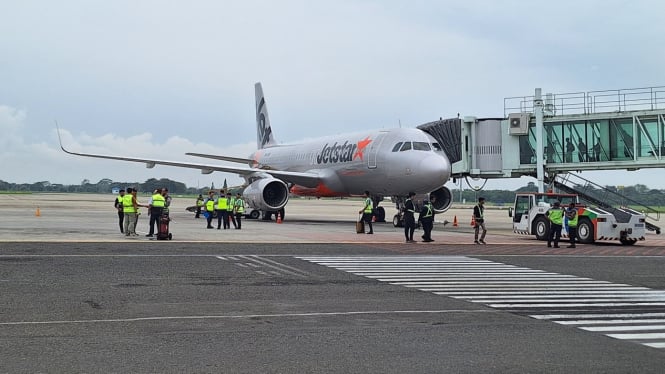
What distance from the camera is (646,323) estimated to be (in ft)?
31.5

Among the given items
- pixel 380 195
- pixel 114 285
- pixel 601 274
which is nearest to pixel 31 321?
pixel 114 285

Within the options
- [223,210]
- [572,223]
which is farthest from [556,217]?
[223,210]

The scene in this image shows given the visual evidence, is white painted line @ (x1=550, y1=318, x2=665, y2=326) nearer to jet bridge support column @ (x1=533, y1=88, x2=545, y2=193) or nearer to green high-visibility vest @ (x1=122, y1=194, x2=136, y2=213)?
green high-visibility vest @ (x1=122, y1=194, x2=136, y2=213)

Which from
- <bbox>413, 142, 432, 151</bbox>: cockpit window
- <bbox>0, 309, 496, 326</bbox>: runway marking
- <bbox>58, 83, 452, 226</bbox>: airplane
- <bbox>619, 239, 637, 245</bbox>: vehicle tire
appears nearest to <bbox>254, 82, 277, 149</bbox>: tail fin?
<bbox>58, 83, 452, 226</bbox>: airplane

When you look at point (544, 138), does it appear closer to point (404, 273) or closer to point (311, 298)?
point (404, 273)

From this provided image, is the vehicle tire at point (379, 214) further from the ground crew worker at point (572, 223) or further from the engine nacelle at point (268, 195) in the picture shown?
the ground crew worker at point (572, 223)

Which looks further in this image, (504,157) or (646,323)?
(504,157)

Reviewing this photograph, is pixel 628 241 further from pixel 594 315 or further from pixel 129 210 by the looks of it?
pixel 129 210

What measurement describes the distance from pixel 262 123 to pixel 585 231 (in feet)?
102

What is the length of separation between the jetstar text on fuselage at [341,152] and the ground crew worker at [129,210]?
12684 millimetres

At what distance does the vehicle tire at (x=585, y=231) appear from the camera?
981 inches

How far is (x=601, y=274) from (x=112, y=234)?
15796 millimetres

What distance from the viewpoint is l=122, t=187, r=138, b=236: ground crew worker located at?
24.0m

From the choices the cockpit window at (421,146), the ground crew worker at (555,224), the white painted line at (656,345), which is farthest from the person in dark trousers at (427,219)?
the white painted line at (656,345)
